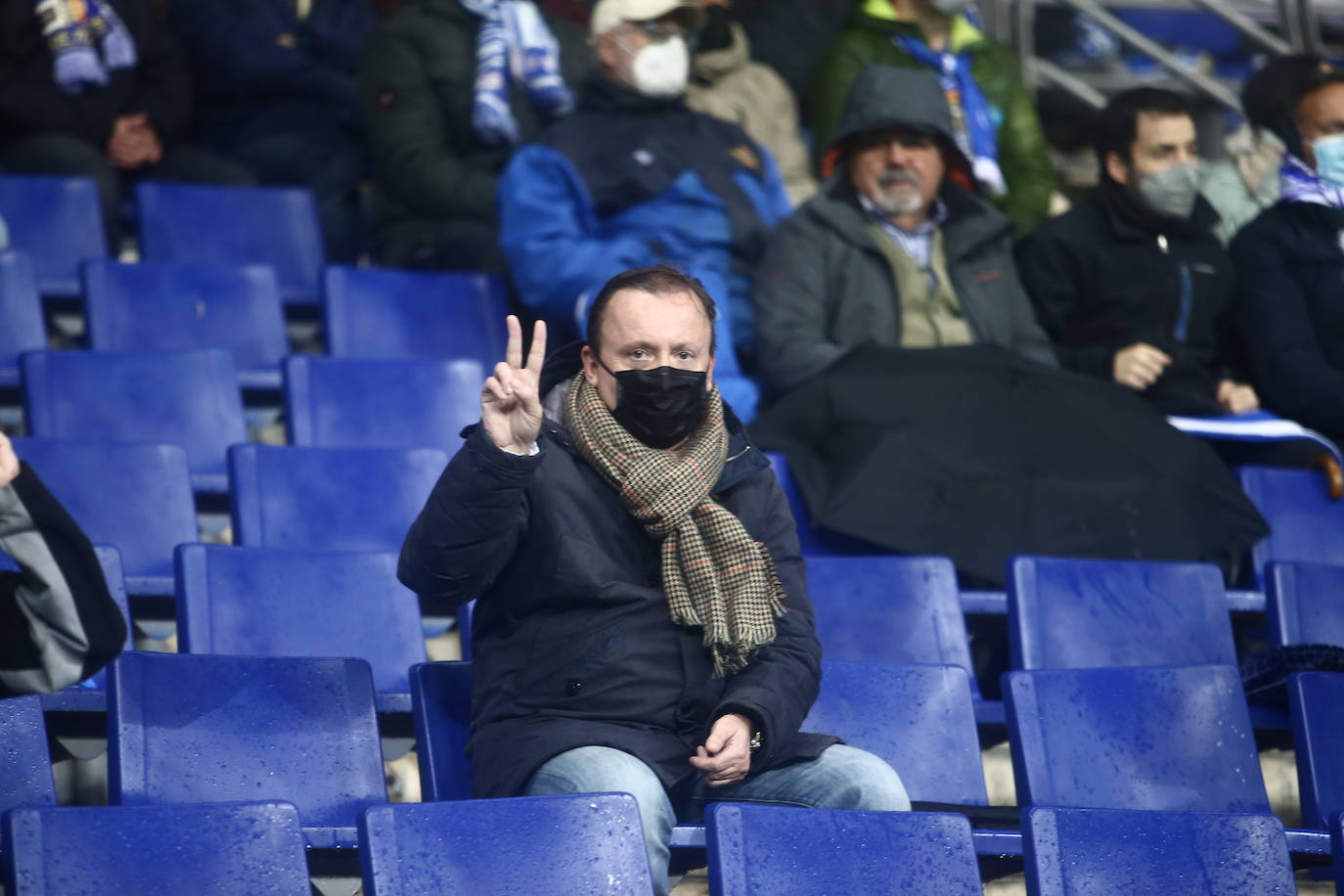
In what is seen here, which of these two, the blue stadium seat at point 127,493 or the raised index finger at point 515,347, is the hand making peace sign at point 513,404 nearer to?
the raised index finger at point 515,347

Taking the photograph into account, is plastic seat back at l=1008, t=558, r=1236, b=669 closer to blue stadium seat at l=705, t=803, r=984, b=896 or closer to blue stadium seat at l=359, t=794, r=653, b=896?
blue stadium seat at l=705, t=803, r=984, b=896

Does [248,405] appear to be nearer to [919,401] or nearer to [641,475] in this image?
[919,401]

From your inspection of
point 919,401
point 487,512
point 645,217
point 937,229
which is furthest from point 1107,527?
point 487,512

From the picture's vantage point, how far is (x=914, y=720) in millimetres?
2834

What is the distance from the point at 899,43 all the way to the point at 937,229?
3.04ft

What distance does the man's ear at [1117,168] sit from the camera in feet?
14.9

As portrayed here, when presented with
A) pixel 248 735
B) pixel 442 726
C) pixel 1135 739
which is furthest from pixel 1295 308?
pixel 248 735

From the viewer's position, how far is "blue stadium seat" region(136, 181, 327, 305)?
4.66m

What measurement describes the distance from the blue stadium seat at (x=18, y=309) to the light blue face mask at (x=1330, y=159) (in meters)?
3.06

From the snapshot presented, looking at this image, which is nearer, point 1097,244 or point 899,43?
point 1097,244

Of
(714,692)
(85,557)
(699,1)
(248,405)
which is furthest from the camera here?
(699,1)

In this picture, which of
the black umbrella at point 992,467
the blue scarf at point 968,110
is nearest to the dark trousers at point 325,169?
the blue scarf at point 968,110

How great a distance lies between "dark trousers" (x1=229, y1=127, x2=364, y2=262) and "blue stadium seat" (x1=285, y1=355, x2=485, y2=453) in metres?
1.28

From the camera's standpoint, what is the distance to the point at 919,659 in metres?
3.23
